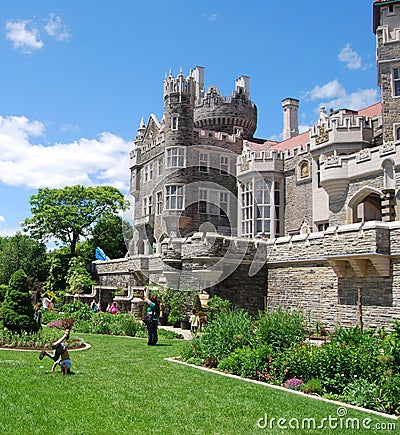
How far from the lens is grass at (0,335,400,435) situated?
23.1 feet

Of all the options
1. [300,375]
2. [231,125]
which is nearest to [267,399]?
[300,375]

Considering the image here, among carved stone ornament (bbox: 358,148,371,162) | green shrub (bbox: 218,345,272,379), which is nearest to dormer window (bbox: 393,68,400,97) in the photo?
carved stone ornament (bbox: 358,148,371,162)

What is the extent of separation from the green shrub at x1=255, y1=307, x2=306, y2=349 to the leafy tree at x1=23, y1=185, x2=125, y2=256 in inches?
1389

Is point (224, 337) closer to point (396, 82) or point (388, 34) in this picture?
point (396, 82)

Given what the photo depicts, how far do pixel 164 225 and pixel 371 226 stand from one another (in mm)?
19365

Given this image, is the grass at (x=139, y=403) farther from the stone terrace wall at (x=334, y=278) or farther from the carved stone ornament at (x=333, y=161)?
the carved stone ornament at (x=333, y=161)

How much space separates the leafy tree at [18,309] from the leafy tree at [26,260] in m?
32.3

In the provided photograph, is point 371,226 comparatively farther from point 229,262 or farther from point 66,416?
point 66,416

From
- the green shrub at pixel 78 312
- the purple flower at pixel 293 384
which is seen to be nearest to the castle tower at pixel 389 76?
the green shrub at pixel 78 312

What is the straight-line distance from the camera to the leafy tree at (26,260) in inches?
1863

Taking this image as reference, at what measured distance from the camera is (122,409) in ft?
25.8

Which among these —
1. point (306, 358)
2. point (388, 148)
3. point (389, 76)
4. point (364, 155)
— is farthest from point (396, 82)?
point (306, 358)

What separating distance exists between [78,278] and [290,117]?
19692mm

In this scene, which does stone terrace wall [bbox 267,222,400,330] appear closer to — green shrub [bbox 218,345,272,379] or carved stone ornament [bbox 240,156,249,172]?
green shrub [bbox 218,345,272,379]
